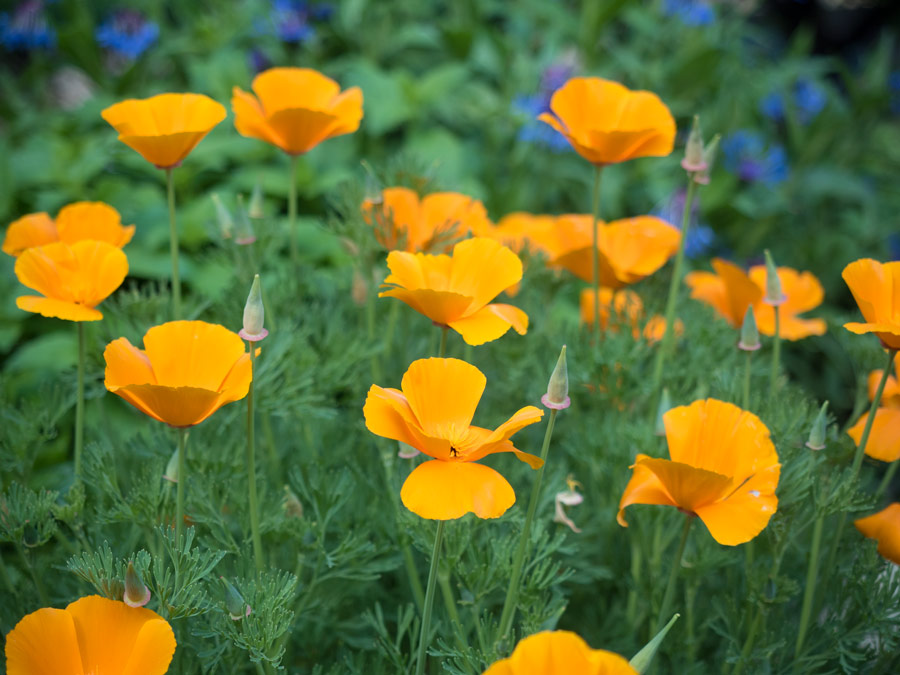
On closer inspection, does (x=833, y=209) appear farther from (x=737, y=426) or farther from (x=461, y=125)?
(x=737, y=426)

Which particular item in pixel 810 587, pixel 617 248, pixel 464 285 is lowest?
pixel 810 587

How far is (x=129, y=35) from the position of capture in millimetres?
2600

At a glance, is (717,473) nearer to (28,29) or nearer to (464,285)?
(464,285)

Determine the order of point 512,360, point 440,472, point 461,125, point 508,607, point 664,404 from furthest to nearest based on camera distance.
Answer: point 461,125, point 512,360, point 664,404, point 508,607, point 440,472

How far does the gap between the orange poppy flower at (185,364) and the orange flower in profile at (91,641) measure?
Result: 0.46 feet

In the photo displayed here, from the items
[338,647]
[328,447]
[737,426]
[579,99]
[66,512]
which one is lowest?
[338,647]

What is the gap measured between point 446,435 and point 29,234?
496mm

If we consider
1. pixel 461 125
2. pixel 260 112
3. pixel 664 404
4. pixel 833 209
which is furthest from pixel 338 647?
pixel 833 209

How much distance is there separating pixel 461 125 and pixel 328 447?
1.87 metres

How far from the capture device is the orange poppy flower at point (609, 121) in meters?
0.87

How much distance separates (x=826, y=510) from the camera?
78 cm

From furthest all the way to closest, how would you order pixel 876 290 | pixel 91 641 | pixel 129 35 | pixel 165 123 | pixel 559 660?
pixel 129 35
pixel 165 123
pixel 876 290
pixel 91 641
pixel 559 660

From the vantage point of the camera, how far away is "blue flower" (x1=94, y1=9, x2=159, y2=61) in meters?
2.55

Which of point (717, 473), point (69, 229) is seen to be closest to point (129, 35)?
point (69, 229)
